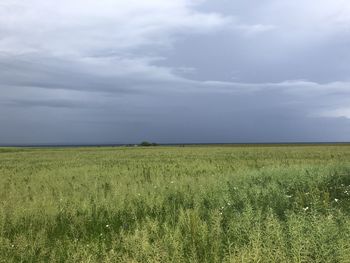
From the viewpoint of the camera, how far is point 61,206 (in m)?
10.3

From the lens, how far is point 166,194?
1162cm

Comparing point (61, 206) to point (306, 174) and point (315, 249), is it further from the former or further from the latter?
point (306, 174)

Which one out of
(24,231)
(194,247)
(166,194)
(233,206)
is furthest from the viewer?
(166,194)

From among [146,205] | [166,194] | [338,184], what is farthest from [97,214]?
[338,184]

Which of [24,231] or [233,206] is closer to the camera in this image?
[24,231]

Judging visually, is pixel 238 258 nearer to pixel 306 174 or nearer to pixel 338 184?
pixel 338 184

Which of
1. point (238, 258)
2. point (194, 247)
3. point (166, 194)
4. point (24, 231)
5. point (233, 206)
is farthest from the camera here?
point (166, 194)

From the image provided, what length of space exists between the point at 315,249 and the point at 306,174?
8.73m

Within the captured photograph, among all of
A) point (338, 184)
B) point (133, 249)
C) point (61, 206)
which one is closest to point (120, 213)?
point (61, 206)

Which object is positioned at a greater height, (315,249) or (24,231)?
(315,249)

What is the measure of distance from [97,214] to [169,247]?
382 centimetres

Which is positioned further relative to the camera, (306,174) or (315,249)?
(306,174)

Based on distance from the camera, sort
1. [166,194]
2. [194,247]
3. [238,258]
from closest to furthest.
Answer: [238,258] < [194,247] < [166,194]

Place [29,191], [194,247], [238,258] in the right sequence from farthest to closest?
1. [29,191]
2. [194,247]
3. [238,258]
